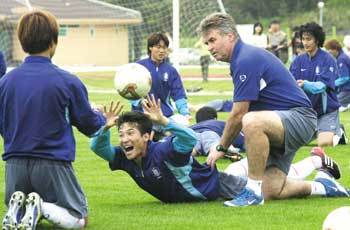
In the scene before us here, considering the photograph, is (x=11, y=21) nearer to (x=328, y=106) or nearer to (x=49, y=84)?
(x=328, y=106)

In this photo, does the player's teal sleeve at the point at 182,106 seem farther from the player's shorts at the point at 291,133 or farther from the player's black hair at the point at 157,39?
the player's shorts at the point at 291,133

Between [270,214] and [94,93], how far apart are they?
19.9 m

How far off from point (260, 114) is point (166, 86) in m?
5.43

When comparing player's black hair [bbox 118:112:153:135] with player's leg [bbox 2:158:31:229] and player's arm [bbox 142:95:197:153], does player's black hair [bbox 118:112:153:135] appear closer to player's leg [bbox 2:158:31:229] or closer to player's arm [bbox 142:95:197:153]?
player's arm [bbox 142:95:197:153]

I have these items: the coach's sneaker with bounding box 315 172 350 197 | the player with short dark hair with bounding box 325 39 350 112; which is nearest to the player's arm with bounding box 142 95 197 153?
the coach's sneaker with bounding box 315 172 350 197

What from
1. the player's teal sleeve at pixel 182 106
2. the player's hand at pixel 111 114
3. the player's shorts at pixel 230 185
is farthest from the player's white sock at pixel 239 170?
the player's teal sleeve at pixel 182 106

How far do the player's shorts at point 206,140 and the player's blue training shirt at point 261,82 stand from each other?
3.50 meters

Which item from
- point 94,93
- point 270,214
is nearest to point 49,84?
point 270,214

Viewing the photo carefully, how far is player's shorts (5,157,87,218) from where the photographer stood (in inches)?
270

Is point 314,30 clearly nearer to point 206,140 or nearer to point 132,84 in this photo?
point 206,140

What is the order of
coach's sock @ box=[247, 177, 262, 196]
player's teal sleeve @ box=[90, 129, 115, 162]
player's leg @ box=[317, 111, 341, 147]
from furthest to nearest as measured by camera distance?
player's leg @ box=[317, 111, 341, 147]
coach's sock @ box=[247, 177, 262, 196]
player's teal sleeve @ box=[90, 129, 115, 162]

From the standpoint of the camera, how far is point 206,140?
1199cm

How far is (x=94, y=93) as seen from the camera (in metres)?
27.3

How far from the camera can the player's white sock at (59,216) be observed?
22.2 feet
